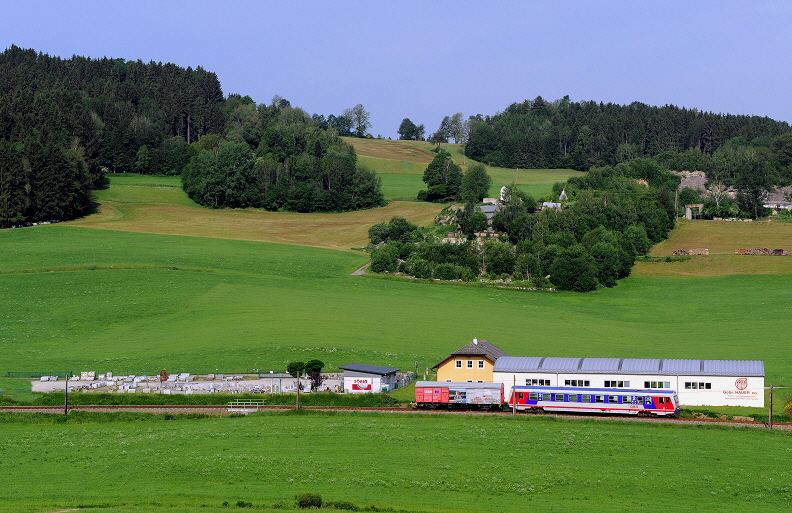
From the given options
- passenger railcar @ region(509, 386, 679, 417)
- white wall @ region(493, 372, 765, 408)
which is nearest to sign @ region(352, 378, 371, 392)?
white wall @ region(493, 372, 765, 408)

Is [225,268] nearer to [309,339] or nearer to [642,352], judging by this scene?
[309,339]

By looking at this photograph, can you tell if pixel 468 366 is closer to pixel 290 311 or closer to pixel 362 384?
pixel 362 384

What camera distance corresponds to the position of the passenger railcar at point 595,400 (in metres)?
53.8

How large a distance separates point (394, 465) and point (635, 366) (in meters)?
23.3

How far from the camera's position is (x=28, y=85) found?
184m

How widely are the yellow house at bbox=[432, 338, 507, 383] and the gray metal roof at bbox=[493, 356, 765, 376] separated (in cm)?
119

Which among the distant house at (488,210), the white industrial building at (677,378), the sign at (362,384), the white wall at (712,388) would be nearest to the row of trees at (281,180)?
the distant house at (488,210)

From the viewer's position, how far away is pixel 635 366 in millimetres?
58594

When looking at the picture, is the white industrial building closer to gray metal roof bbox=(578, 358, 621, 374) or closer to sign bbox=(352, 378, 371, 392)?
gray metal roof bbox=(578, 358, 621, 374)

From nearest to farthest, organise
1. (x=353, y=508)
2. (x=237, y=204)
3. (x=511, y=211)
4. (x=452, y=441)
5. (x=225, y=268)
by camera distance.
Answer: (x=353, y=508)
(x=452, y=441)
(x=225, y=268)
(x=511, y=211)
(x=237, y=204)

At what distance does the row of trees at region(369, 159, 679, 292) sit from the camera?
10669 cm

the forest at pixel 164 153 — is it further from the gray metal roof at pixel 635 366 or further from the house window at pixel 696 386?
the house window at pixel 696 386

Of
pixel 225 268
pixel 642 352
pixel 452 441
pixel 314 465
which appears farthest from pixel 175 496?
pixel 225 268

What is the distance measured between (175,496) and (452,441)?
1432 cm
